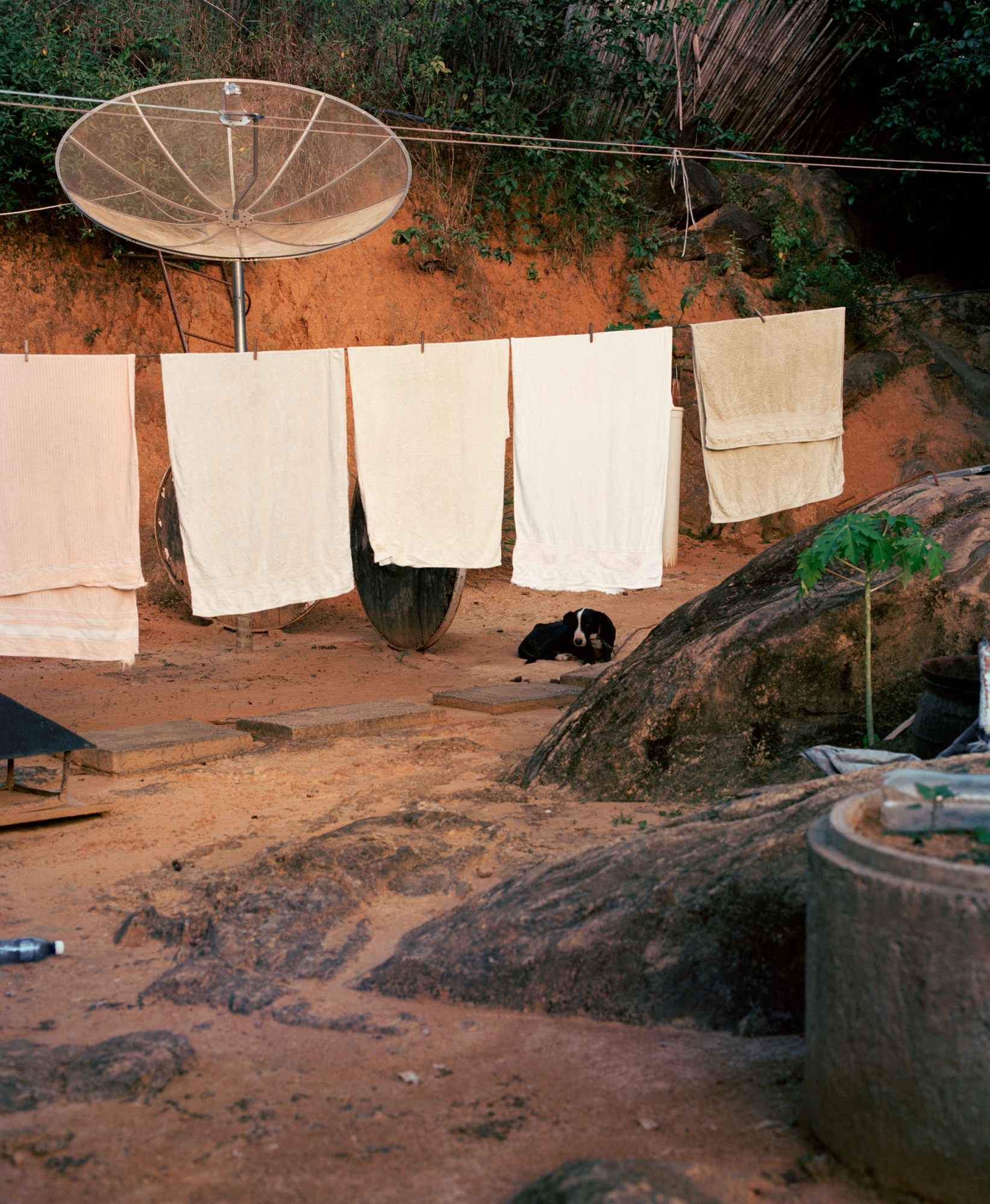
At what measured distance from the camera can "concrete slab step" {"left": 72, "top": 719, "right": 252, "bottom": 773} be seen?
555 cm

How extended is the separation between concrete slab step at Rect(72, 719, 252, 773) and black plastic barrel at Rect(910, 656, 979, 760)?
3484 mm

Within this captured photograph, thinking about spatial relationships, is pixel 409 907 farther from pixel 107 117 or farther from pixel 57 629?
pixel 107 117

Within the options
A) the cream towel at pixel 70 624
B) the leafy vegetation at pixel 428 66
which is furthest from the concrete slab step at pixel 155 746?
the leafy vegetation at pixel 428 66

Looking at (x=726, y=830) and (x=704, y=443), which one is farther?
(x=704, y=443)

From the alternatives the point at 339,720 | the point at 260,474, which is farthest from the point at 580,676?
the point at 260,474

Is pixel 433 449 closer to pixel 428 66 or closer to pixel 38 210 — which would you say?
pixel 38 210

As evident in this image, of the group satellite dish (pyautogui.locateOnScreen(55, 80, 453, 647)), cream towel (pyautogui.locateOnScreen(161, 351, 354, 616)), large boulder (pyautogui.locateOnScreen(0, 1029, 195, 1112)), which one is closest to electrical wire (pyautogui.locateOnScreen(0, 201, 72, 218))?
satellite dish (pyautogui.locateOnScreen(55, 80, 453, 647))

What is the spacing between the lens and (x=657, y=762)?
16.0 feet

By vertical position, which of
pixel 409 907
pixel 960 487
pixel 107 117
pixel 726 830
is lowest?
pixel 409 907

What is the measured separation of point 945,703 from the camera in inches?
160

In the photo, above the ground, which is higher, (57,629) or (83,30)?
(83,30)

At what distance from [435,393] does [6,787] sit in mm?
2784

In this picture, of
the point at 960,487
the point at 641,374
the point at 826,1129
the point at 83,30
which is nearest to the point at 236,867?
the point at 826,1129

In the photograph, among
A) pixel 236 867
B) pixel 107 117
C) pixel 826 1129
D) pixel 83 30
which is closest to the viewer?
pixel 826 1129
